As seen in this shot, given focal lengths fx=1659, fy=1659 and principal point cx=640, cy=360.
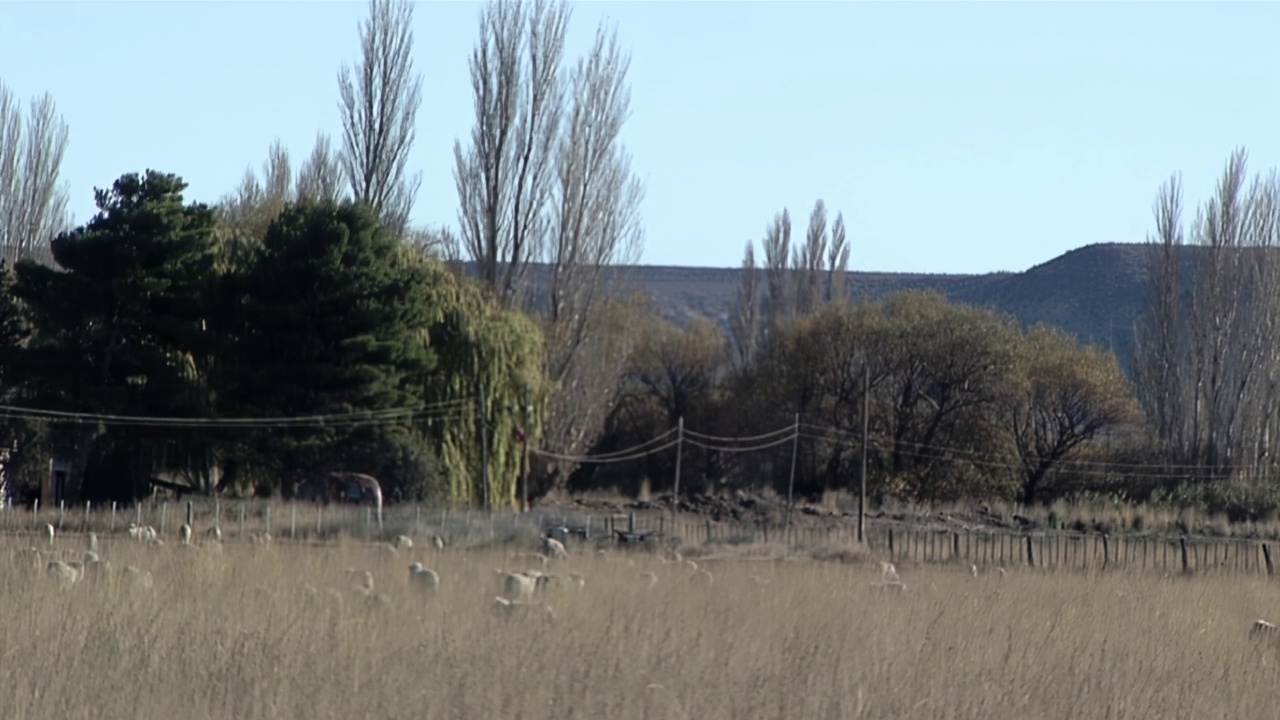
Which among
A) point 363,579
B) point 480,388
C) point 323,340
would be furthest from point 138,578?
point 480,388

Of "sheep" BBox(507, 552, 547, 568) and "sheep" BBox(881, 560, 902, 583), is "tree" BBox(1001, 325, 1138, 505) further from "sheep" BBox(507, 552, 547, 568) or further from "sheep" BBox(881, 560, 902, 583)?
"sheep" BBox(507, 552, 547, 568)

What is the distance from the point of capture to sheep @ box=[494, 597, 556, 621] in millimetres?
13078

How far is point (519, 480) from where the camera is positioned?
5256 cm

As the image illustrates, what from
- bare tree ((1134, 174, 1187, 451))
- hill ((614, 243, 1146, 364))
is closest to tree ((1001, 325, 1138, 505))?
bare tree ((1134, 174, 1187, 451))

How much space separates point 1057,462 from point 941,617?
164 feet

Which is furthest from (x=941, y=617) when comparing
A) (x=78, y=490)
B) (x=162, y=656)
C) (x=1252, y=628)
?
(x=78, y=490)

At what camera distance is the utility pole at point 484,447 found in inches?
1833

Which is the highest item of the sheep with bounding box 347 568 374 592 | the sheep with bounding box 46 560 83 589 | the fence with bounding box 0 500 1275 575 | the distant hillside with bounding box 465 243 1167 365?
the distant hillside with bounding box 465 243 1167 365

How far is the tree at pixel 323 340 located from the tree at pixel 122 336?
163 centimetres

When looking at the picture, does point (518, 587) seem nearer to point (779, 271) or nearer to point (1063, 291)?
point (779, 271)

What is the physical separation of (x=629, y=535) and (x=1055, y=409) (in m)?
35.4

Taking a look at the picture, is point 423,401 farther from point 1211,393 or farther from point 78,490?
point 1211,393

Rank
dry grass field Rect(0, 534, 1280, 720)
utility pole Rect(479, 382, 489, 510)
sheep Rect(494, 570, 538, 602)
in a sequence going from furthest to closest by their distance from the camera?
1. utility pole Rect(479, 382, 489, 510)
2. sheep Rect(494, 570, 538, 602)
3. dry grass field Rect(0, 534, 1280, 720)

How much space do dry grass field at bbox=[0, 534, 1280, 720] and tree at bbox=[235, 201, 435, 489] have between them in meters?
26.7
